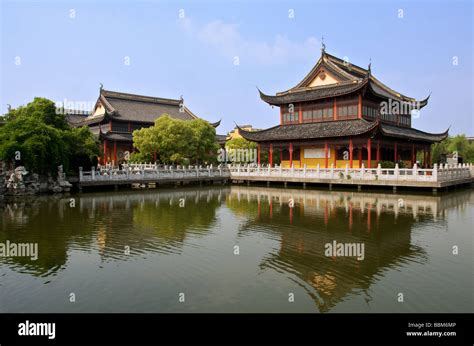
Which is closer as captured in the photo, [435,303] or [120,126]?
[435,303]

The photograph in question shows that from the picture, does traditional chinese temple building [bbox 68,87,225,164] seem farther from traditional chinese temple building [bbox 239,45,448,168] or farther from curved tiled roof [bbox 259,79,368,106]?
traditional chinese temple building [bbox 239,45,448,168]

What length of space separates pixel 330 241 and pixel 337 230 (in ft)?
5.81

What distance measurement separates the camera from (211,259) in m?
9.90

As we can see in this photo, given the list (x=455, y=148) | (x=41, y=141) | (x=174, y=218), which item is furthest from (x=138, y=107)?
(x=455, y=148)

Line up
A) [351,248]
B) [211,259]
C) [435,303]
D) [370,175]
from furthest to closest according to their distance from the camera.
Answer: [370,175]
[351,248]
[211,259]
[435,303]

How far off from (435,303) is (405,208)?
1220cm

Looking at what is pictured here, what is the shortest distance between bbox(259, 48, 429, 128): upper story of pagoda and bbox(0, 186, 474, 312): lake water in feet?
51.3

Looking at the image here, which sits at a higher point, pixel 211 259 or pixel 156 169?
pixel 156 169

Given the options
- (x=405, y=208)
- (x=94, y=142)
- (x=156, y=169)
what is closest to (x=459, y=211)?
(x=405, y=208)

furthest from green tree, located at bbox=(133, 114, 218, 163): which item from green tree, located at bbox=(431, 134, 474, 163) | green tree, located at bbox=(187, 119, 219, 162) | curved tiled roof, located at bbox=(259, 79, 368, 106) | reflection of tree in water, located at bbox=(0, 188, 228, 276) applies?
green tree, located at bbox=(431, 134, 474, 163)

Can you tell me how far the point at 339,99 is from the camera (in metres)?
32.8

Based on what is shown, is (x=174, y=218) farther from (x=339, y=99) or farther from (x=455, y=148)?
(x=455, y=148)

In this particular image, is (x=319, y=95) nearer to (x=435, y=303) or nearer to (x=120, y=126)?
(x=120, y=126)

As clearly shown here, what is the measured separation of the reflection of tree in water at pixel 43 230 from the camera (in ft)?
31.0
